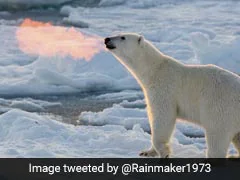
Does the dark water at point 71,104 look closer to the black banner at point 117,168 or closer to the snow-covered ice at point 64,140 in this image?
the snow-covered ice at point 64,140

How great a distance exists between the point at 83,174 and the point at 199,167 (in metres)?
0.82

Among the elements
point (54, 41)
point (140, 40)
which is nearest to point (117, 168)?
point (140, 40)

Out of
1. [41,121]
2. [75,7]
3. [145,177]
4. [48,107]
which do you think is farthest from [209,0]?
[145,177]

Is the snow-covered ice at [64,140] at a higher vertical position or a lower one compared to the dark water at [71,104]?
lower

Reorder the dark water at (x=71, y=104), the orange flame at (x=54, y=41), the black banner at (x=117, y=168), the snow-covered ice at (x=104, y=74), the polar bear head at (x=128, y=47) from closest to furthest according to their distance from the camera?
1. the black banner at (x=117, y=168)
2. the polar bear head at (x=128, y=47)
3. the snow-covered ice at (x=104, y=74)
4. the dark water at (x=71, y=104)
5. the orange flame at (x=54, y=41)

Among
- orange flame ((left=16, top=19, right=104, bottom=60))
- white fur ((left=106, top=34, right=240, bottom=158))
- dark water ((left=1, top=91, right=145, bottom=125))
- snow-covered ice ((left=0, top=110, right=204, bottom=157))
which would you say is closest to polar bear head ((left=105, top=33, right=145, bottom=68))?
white fur ((left=106, top=34, right=240, bottom=158))

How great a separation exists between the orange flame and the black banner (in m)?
5.91

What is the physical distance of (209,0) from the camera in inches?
835

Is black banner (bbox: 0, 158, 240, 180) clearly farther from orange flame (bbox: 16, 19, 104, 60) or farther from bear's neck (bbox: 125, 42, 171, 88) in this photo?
orange flame (bbox: 16, 19, 104, 60)

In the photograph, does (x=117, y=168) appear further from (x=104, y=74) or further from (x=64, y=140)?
(x=104, y=74)

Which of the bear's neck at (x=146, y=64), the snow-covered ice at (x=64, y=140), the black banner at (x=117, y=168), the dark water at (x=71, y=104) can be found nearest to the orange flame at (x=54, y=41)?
the dark water at (x=71, y=104)

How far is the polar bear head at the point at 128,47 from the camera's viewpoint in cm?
484

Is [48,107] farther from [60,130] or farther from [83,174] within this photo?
[83,174]

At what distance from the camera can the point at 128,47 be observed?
4.86 m
